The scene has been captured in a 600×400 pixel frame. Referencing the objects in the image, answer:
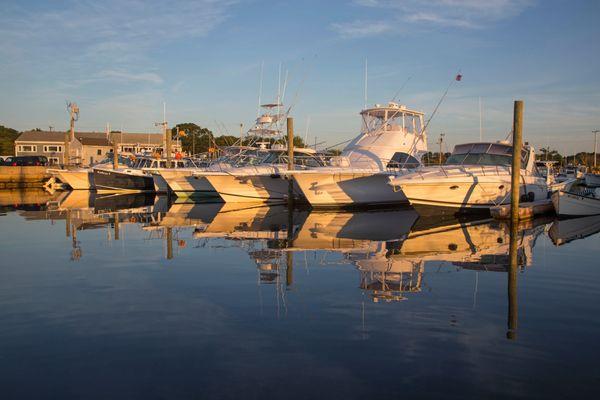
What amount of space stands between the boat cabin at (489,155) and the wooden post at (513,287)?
21.9 feet

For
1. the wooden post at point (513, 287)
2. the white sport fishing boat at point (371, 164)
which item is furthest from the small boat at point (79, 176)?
the wooden post at point (513, 287)

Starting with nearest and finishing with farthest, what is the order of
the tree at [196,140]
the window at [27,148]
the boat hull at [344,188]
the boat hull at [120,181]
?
the boat hull at [344,188] < the boat hull at [120,181] < the window at [27,148] < the tree at [196,140]

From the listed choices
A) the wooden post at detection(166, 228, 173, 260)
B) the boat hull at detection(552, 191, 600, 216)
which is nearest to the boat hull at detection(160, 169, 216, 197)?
the wooden post at detection(166, 228, 173, 260)

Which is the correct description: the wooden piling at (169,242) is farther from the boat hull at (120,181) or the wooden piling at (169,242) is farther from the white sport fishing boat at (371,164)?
the boat hull at (120,181)

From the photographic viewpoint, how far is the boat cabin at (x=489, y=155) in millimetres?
22047

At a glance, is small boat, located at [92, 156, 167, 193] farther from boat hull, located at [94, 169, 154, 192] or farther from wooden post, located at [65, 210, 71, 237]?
wooden post, located at [65, 210, 71, 237]

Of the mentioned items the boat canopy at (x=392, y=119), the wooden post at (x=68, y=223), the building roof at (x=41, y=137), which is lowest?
the wooden post at (x=68, y=223)

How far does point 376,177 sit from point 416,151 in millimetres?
3687

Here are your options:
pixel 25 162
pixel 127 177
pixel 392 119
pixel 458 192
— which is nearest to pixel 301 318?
pixel 458 192

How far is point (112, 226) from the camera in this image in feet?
63.3

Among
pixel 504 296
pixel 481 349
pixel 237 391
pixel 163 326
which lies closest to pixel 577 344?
pixel 481 349

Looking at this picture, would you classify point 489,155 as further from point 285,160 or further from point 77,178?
point 77,178

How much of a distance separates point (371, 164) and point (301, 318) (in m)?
17.9

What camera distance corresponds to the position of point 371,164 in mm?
24781
